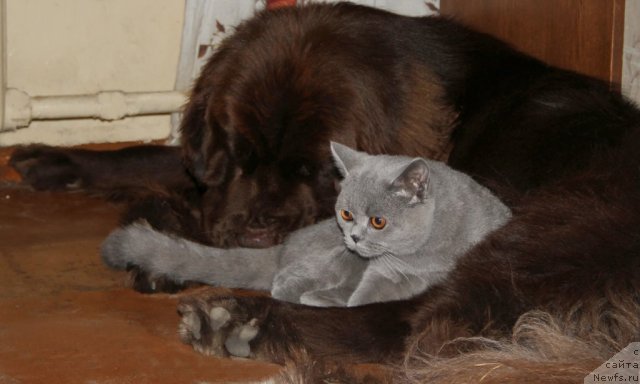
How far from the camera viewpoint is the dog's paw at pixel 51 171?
361cm

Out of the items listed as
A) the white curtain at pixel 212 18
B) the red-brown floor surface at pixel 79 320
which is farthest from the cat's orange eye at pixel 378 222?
the white curtain at pixel 212 18

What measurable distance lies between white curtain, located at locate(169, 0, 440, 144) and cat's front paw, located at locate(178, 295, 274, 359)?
1493mm

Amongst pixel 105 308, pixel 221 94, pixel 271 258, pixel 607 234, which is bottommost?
pixel 105 308

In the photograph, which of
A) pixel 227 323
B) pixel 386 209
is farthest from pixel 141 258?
pixel 386 209

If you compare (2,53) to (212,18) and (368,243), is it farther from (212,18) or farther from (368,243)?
(368,243)

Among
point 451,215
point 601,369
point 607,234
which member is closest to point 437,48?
point 451,215

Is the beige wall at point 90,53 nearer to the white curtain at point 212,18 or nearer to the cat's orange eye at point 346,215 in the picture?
the white curtain at point 212,18

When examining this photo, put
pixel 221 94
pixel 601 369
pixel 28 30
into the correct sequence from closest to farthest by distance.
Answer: pixel 601 369 < pixel 221 94 < pixel 28 30

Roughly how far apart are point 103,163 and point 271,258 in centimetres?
125

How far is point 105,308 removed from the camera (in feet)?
8.36

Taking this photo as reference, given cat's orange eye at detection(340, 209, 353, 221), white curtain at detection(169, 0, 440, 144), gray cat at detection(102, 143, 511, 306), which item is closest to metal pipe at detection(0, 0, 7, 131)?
white curtain at detection(169, 0, 440, 144)

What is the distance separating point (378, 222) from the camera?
2.25 meters

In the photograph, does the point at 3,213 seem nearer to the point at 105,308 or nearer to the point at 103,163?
the point at 103,163

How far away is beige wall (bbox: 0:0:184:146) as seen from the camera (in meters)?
3.87
